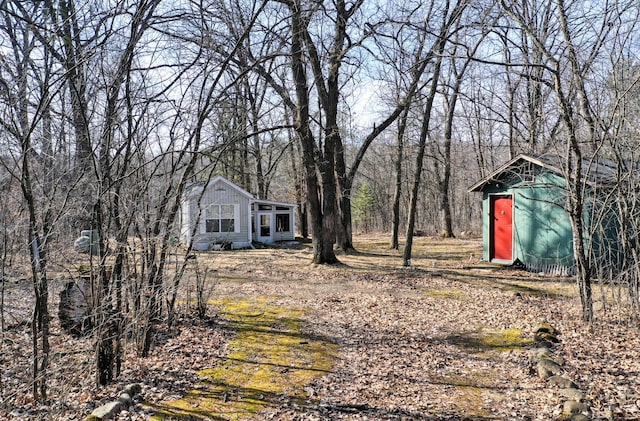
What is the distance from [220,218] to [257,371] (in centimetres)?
1451

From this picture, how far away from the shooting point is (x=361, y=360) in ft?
17.6

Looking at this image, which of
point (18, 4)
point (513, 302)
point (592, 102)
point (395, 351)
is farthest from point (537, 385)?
point (18, 4)

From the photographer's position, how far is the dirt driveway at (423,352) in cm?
413

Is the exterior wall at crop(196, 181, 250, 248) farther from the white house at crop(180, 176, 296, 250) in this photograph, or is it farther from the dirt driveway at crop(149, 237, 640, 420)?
the dirt driveway at crop(149, 237, 640, 420)

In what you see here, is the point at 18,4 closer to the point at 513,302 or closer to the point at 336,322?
the point at 336,322

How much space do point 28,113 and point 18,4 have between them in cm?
95

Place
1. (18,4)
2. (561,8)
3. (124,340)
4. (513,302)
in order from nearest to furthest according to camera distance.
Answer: (18,4), (124,340), (561,8), (513,302)

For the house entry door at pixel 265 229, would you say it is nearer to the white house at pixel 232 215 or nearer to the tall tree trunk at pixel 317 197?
the white house at pixel 232 215

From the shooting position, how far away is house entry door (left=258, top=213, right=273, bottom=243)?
20922 millimetres

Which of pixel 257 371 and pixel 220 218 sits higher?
pixel 220 218

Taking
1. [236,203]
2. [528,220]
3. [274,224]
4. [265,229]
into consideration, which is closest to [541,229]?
[528,220]

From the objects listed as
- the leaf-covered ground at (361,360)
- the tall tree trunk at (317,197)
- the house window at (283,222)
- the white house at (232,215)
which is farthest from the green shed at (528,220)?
the house window at (283,222)

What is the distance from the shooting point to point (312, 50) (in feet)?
38.0

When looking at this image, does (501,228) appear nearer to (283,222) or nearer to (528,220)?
(528,220)
